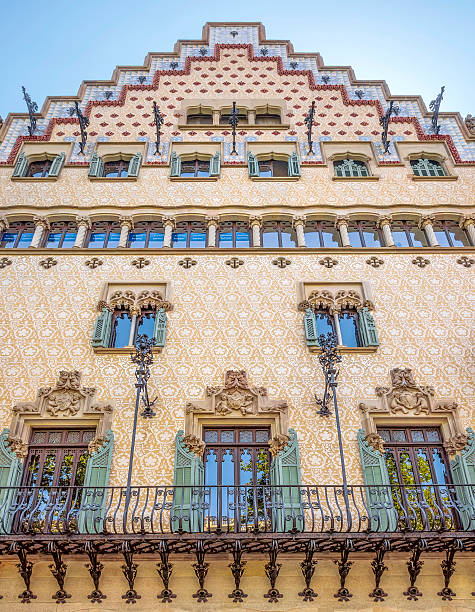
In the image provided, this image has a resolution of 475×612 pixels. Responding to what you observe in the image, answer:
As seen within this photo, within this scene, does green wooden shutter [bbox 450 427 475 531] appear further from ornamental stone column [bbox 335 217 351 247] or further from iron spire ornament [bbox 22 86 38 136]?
iron spire ornament [bbox 22 86 38 136]

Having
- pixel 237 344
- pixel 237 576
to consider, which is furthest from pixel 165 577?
pixel 237 344

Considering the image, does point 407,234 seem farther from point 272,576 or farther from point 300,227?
point 272,576

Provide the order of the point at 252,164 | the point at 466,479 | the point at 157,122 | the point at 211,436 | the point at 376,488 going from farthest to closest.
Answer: the point at 157,122 → the point at 252,164 → the point at 211,436 → the point at 466,479 → the point at 376,488

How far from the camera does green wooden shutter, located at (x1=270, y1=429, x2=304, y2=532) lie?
878 cm

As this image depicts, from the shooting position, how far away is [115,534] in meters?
7.98

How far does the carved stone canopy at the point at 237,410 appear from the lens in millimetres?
10125

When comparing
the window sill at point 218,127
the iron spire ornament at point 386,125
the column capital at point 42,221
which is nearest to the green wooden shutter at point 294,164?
the window sill at point 218,127

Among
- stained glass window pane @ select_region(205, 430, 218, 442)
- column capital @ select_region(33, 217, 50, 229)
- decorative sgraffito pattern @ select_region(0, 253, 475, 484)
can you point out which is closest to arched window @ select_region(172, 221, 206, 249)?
decorative sgraffito pattern @ select_region(0, 253, 475, 484)

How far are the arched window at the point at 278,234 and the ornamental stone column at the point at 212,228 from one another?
3.47ft

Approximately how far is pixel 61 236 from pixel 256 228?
4.25m

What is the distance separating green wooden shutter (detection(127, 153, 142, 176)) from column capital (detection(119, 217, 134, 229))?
1.54 metres

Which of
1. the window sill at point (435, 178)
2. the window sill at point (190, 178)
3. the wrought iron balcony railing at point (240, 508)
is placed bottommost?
the wrought iron balcony railing at point (240, 508)

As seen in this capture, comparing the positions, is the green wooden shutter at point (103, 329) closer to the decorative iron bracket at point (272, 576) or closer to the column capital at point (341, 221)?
the decorative iron bracket at point (272, 576)

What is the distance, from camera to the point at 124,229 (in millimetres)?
13719
